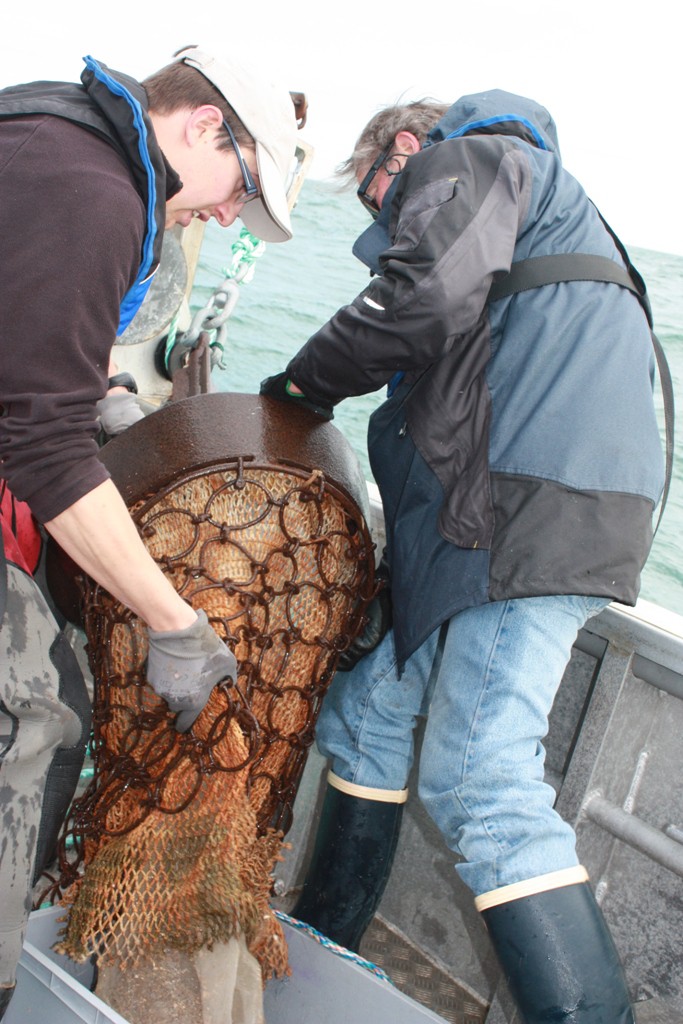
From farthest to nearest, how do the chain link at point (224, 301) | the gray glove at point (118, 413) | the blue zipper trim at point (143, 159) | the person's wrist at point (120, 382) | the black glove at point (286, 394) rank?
the chain link at point (224, 301) < the person's wrist at point (120, 382) < the gray glove at point (118, 413) < the black glove at point (286, 394) < the blue zipper trim at point (143, 159)

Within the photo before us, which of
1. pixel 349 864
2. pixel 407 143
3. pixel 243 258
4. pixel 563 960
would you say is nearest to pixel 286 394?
pixel 407 143

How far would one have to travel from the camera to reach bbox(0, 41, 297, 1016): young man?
4.60 ft

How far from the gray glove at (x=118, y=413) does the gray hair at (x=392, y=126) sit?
3.08 ft

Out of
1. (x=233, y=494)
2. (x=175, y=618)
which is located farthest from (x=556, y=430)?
(x=175, y=618)

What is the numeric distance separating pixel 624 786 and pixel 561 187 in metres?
1.46

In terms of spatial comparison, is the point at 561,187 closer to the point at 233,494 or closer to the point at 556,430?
the point at 556,430

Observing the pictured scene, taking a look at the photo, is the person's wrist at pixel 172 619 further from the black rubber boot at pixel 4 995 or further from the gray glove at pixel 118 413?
the gray glove at pixel 118 413

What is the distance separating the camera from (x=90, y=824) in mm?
1974

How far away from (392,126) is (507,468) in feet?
3.83

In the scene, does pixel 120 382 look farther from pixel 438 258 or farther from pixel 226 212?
pixel 438 258

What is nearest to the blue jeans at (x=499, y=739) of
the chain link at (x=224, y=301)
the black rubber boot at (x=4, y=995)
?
the black rubber boot at (x=4, y=995)

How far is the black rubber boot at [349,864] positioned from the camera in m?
2.31

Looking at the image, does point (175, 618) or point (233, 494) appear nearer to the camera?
point (175, 618)

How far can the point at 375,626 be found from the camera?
228 cm
